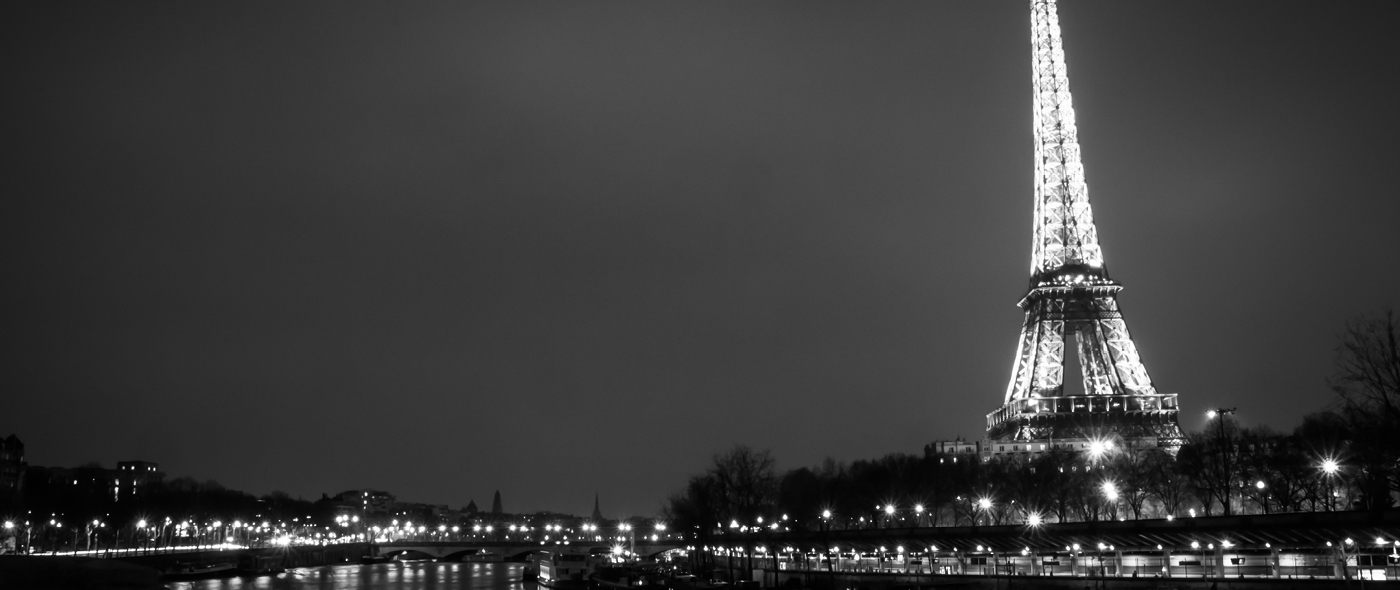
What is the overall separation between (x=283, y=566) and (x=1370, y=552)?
117413mm

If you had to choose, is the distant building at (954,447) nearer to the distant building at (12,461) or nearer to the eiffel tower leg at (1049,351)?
the eiffel tower leg at (1049,351)

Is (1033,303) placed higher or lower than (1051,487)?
higher

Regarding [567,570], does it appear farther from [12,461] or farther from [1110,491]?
[12,461]

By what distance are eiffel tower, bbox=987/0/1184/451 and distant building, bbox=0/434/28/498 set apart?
13283 cm

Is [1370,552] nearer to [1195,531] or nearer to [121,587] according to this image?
[1195,531]

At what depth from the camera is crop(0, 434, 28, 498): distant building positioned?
6506 inches

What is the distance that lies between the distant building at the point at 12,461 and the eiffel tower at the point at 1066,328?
436ft

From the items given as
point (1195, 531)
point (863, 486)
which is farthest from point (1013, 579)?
point (863, 486)

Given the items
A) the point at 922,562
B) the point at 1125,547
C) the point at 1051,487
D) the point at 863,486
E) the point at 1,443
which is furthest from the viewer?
the point at 1,443

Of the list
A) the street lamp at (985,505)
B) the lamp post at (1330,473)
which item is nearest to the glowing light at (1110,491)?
the street lamp at (985,505)

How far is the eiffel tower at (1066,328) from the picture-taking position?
125500 mm

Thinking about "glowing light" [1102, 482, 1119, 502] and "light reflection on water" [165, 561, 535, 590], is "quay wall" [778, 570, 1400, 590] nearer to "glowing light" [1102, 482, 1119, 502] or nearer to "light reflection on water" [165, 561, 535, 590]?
"glowing light" [1102, 482, 1119, 502]

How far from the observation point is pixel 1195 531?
185 ft

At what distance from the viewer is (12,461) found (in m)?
175
